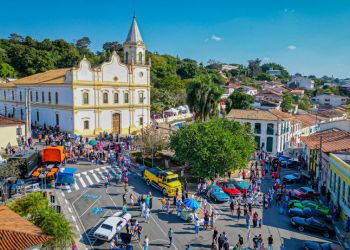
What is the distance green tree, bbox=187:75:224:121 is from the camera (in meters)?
43.2

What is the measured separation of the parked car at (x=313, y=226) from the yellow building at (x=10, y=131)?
100ft

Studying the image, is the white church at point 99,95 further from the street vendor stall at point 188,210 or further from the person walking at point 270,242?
the person walking at point 270,242

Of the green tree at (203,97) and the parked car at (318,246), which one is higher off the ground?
the green tree at (203,97)

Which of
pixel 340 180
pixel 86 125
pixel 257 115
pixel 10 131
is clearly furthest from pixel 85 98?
pixel 340 180

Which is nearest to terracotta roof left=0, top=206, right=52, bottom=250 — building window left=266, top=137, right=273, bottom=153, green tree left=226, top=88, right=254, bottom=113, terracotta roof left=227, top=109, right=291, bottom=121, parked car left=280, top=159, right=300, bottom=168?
parked car left=280, top=159, right=300, bottom=168

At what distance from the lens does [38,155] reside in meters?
31.0

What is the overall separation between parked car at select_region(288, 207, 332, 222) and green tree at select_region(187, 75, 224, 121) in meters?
21.9

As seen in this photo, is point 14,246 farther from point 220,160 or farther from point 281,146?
point 281,146

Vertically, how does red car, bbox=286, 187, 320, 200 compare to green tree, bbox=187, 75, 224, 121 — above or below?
below

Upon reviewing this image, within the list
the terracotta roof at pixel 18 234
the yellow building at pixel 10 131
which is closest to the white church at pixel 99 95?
the yellow building at pixel 10 131

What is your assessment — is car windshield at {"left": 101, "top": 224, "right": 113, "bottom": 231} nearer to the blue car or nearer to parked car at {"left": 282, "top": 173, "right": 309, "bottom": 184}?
the blue car

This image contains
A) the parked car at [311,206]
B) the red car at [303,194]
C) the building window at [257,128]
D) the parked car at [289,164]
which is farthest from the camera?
the building window at [257,128]

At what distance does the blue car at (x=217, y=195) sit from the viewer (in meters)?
25.9

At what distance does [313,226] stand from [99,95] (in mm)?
34184
